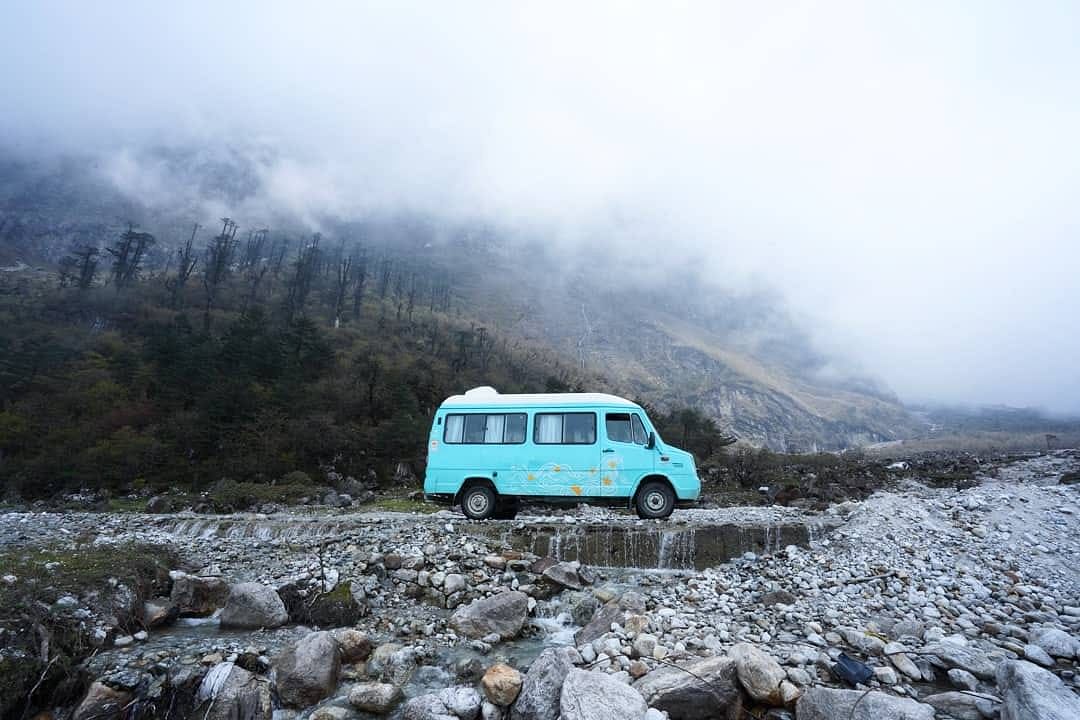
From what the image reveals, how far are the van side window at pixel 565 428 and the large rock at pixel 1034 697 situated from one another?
9.38m

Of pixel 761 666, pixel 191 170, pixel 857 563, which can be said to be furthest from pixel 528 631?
pixel 191 170

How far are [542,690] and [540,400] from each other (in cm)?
881

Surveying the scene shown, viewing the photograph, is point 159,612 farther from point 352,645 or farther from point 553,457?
point 553,457

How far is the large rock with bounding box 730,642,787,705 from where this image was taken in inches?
233

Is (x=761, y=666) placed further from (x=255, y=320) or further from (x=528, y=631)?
(x=255, y=320)

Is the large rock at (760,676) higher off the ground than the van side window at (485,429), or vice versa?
the van side window at (485,429)

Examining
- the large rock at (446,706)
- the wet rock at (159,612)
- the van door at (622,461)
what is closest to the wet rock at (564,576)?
the van door at (622,461)

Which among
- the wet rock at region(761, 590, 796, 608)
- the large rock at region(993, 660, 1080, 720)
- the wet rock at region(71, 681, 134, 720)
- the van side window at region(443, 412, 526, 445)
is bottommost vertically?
the wet rock at region(71, 681, 134, 720)

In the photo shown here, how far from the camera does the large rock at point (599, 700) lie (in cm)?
554

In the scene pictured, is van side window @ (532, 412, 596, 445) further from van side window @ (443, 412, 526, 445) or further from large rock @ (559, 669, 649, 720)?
large rock @ (559, 669, 649, 720)

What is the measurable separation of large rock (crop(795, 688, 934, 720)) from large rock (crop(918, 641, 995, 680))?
1.69 meters

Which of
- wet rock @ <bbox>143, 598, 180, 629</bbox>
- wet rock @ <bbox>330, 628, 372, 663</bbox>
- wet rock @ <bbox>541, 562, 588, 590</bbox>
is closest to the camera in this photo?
wet rock @ <bbox>330, 628, 372, 663</bbox>

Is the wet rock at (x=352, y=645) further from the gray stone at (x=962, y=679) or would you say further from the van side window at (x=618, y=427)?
the gray stone at (x=962, y=679)

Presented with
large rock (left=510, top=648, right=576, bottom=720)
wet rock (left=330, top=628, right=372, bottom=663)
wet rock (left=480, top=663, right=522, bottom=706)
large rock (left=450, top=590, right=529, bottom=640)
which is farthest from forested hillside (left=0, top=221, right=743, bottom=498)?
large rock (left=510, top=648, right=576, bottom=720)
